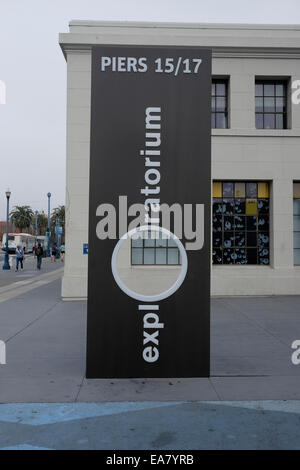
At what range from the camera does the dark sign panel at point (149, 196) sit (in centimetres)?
509

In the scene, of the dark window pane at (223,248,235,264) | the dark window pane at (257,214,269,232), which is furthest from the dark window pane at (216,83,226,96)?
the dark window pane at (223,248,235,264)

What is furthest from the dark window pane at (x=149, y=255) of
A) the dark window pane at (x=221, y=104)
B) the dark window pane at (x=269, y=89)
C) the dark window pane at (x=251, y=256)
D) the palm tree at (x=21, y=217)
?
the palm tree at (x=21, y=217)

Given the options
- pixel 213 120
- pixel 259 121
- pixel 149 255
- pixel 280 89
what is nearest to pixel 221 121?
pixel 213 120

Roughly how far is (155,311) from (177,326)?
1.11ft

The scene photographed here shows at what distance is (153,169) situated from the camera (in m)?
5.13

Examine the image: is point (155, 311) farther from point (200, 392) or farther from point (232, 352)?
point (232, 352)

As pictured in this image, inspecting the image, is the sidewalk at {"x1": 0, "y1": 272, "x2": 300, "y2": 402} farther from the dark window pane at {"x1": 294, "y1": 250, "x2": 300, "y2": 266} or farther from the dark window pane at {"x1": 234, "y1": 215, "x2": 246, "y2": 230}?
the dark window pane at {"x1": 234, "y1": 215, "x2": 246, "y2": 230}

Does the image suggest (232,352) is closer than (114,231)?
No

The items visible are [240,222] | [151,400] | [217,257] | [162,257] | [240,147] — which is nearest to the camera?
[151,400]

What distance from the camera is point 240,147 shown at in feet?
42.8

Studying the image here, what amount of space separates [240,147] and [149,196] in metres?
8.77

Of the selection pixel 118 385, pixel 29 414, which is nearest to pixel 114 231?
pixel 118 385

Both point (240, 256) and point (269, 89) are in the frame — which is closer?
point (240, 256)

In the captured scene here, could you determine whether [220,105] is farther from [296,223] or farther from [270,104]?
[296,223]
